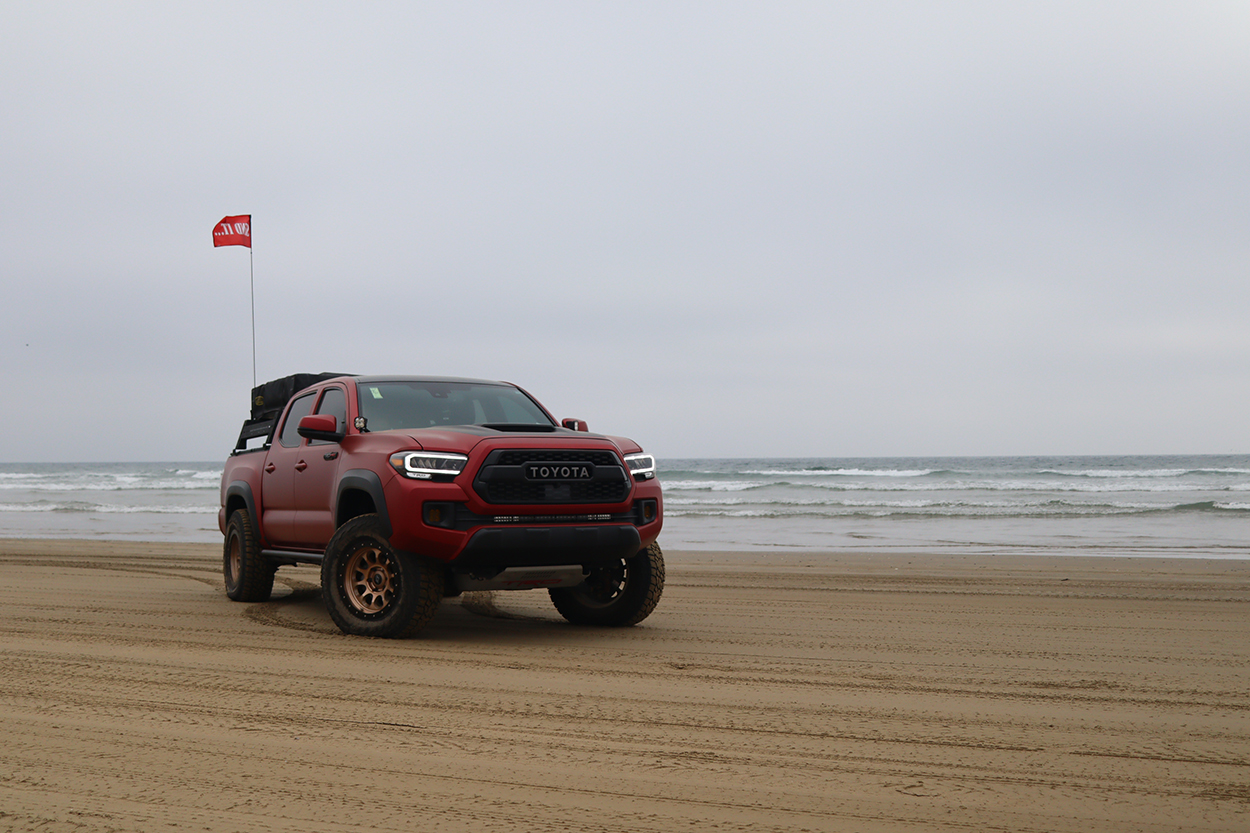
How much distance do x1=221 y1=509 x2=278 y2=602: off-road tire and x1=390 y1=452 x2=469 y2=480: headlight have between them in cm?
308

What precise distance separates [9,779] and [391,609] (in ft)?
10.5

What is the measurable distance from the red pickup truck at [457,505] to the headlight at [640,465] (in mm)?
11

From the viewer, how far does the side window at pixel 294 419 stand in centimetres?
850

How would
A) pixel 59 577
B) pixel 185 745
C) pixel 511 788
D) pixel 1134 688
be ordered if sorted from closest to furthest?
pixel 511 788
pixel 185 745
pixel 1134 688
pixel 59 577

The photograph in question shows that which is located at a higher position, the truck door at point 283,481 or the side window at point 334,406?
the side window at point 334,406

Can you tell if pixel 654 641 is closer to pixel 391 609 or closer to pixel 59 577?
pixel 391 609

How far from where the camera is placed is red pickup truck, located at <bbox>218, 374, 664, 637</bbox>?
6492 millimetres

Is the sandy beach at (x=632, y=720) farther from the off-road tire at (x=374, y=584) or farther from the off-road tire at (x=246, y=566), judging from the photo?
the off-road tire at (x=246, y=566)

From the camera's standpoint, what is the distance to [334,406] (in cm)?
795

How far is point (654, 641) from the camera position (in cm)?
700

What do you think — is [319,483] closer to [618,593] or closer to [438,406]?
[438,406]

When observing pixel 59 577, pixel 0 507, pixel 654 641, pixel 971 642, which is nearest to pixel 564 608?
pixel 654 641

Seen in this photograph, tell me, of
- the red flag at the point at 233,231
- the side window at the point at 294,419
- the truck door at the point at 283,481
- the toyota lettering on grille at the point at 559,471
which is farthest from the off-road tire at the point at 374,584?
the red flag at the point at 233,231

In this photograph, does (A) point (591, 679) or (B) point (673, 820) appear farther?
(A) point (591, 679)
